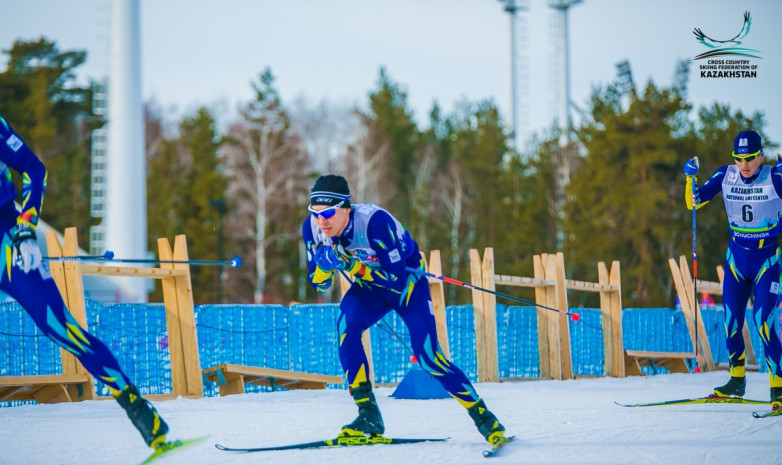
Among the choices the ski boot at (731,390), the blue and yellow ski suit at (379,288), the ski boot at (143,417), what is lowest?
the ski boot at (731,390)

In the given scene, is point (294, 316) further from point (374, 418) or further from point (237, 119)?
point (237, 119)

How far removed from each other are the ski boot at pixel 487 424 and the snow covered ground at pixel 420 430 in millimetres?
116

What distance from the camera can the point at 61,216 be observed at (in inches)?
1817

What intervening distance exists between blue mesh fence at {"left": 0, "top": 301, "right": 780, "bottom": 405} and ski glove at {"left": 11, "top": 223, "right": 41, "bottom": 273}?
13.4ft

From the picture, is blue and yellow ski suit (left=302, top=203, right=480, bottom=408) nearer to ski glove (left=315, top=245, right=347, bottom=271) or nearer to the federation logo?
ski glove (left=315, top=245, right=347, bottom=271)

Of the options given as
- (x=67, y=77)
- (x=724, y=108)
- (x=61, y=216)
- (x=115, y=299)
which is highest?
(x=67, y=77)

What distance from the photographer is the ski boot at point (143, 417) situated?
209 inches

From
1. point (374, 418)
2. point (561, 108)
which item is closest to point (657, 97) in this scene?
point (561, 108)

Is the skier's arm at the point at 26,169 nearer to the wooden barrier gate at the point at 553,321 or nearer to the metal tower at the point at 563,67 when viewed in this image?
the wooden barrier gate at the point at 553,321

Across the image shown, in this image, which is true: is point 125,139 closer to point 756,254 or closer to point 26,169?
point 756,254

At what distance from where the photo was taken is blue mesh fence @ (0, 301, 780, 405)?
11.0 m

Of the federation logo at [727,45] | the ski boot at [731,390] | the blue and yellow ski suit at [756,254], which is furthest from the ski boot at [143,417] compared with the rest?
the federation logo at [727,45]

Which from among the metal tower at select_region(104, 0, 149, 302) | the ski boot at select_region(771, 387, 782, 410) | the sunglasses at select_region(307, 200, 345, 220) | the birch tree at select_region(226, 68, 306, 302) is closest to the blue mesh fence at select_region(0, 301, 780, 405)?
the sunglasses at select_region(307, 200, 345, 220)

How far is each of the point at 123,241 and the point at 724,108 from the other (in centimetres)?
2479
